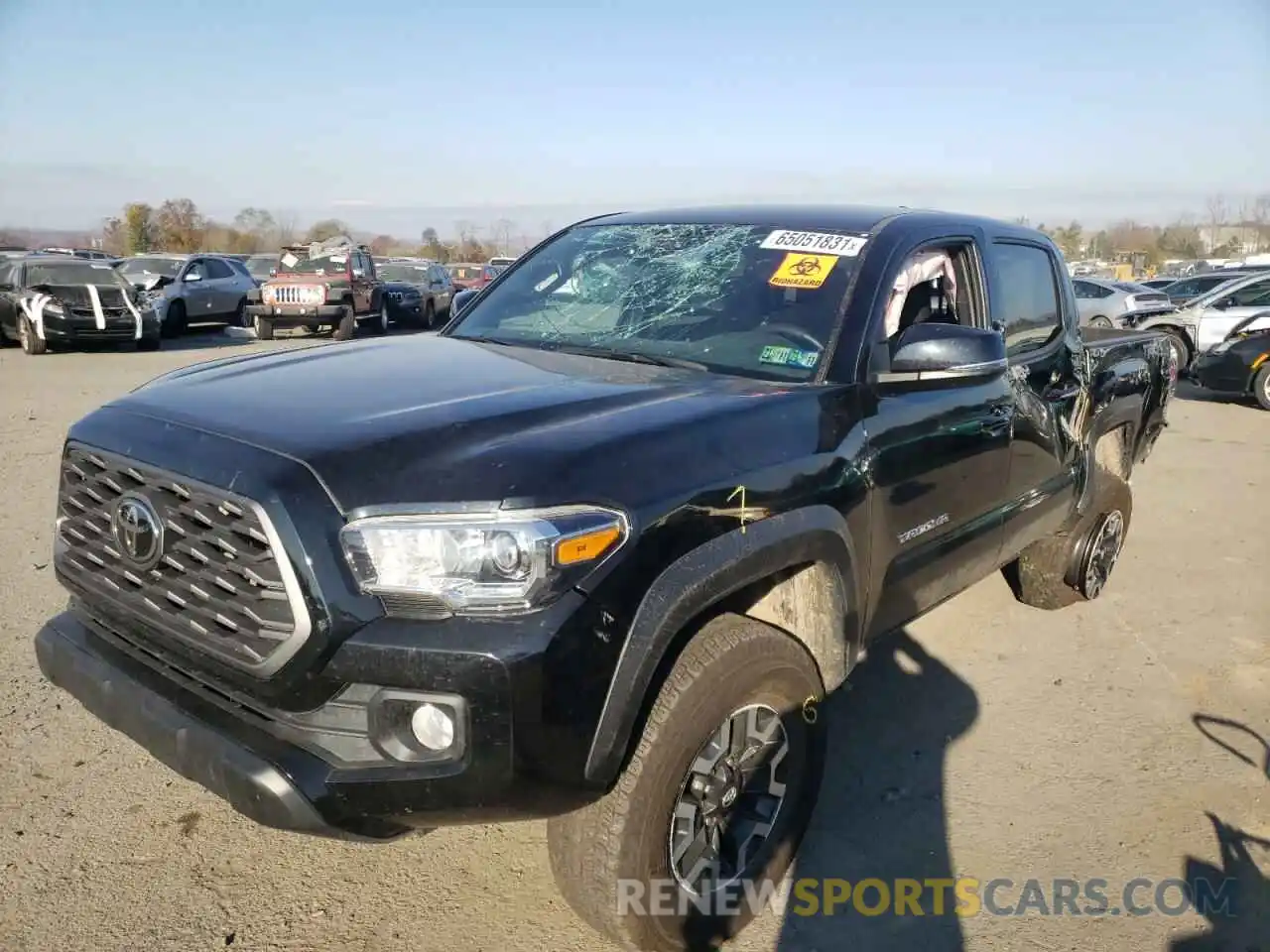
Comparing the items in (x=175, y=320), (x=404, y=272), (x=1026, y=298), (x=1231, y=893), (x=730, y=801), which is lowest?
(x=1231, y=893)

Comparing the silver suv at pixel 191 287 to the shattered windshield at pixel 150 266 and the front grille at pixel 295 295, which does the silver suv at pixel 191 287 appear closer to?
the shattered windshield at pixel 150 266

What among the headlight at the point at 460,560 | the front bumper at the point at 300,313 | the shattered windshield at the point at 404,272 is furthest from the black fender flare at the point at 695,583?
the shattered windshield at the point at 404,272

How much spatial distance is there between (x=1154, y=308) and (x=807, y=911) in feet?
58.7

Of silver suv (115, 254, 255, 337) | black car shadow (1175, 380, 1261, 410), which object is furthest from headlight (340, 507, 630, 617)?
silver suv (115, 254, 255, 337)

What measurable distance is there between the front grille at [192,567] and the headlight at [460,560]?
0.57 feet

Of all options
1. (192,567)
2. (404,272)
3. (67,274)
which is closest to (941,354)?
(192,567)

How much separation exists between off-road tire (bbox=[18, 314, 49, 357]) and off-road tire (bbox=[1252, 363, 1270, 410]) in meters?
18.2

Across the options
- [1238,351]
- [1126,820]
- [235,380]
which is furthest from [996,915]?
[1238,351]

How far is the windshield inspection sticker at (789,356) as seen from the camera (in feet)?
9.37

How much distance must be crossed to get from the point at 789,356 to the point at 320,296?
16.4 m

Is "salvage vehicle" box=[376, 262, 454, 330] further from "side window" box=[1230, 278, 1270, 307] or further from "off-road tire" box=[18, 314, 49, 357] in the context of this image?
"side window" box=[1230, 278, 1270, 307]

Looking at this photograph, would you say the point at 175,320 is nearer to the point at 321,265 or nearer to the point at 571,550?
the point at 321,265

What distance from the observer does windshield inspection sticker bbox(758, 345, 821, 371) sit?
112 inches

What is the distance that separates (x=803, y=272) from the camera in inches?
122
